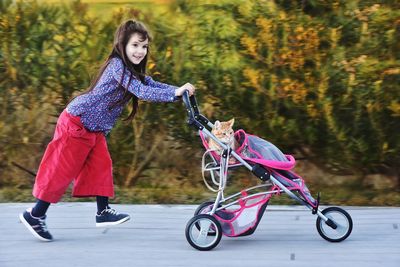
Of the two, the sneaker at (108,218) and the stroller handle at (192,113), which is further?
the sneaker at (108,218)

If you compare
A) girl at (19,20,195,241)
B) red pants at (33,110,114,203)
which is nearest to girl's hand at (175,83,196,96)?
girl at (19,20,195,241)

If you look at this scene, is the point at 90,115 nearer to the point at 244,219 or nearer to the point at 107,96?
the point at 107,96

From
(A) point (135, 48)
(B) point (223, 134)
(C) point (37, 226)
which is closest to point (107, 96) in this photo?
(A) point (135, 48)

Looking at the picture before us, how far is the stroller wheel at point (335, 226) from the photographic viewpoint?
552 cm

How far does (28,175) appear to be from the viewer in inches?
298

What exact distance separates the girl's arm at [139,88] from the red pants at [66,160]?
1.28ft

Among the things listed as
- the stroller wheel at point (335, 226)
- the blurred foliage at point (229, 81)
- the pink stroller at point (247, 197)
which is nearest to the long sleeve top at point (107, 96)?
the pink stroller at point (247, 197)

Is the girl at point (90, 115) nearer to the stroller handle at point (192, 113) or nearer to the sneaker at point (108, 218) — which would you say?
the stroller handle at point (192, 113)

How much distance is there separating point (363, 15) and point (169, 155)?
197cm

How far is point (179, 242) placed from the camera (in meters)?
5.68

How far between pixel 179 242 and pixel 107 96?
103 centimetres

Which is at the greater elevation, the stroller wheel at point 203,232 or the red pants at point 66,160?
the red pants at point 66,160

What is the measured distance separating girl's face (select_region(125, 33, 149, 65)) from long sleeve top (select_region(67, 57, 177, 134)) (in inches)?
3.1

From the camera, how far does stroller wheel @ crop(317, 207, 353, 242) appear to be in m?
5.52
